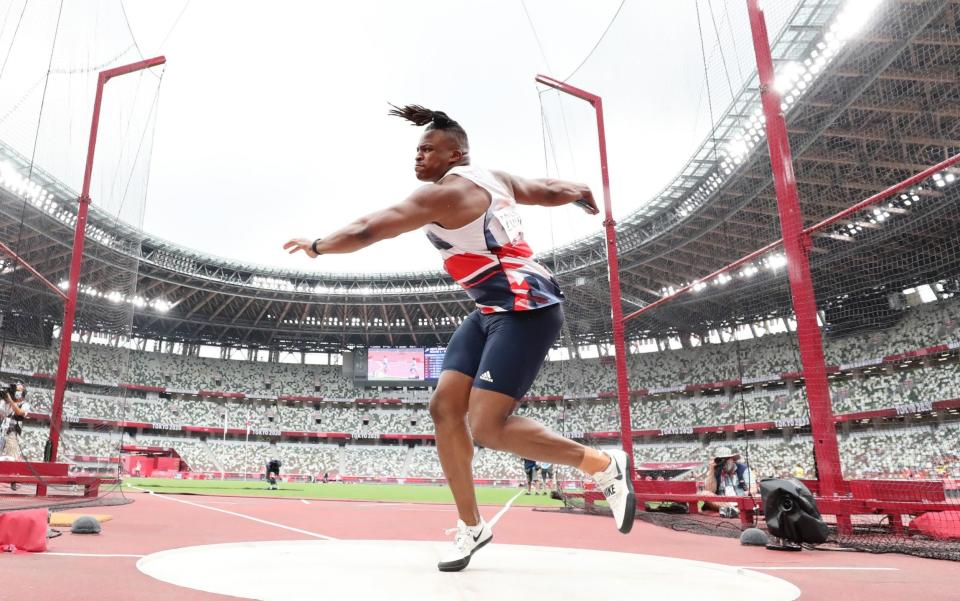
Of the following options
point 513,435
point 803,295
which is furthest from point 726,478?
point 513,435

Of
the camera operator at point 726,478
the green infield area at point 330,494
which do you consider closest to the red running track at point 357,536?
the camera operator at point 726,478

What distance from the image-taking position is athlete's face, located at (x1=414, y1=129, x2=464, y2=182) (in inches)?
106

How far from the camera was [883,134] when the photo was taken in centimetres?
988

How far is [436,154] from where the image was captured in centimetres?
269

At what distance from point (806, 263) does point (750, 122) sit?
2.71m

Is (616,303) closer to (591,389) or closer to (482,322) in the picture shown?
(591,389)

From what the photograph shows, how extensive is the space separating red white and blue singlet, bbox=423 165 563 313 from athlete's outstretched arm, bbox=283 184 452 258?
20 centimetres

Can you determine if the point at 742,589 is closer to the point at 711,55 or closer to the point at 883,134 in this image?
the point at 711,55

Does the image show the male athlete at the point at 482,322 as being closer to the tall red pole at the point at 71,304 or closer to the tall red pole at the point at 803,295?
the tall red pole at the point at 803,295

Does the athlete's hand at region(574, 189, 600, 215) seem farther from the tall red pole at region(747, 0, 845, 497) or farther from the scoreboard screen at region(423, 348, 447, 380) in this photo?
the scoreboard screen at region(423, 348, 447, 380)

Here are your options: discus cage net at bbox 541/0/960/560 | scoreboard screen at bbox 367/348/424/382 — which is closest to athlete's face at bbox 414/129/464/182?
discus cage net at bbox 541/0/960/560

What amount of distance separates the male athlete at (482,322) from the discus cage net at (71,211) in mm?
4942

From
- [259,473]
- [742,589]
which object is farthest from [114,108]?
[259,473]

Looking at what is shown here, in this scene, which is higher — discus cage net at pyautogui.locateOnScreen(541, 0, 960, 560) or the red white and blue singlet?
discus cage net at pyautogui.locateOnScreen(541, 0, 960, 560)
